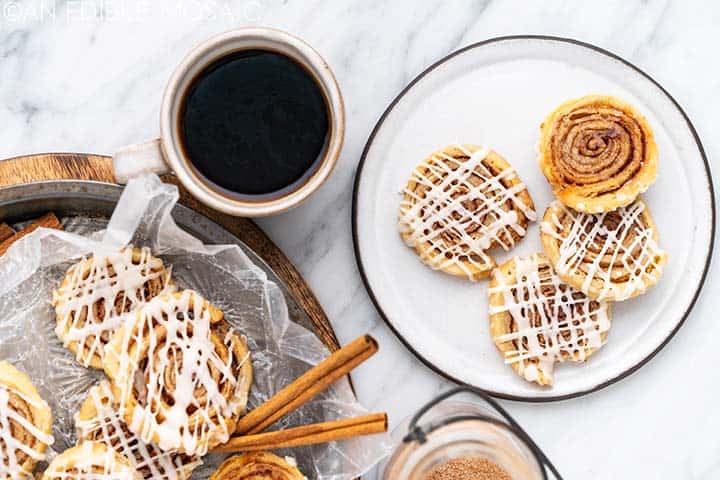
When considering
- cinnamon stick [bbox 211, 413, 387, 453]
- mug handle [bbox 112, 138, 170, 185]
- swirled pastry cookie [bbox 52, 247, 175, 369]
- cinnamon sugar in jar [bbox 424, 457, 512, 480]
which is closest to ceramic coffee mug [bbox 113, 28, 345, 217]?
mug handle [bbox 112, 138, 170, 185]

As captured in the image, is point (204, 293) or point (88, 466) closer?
point (88, 466)

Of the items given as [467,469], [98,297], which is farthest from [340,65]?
[467,469]

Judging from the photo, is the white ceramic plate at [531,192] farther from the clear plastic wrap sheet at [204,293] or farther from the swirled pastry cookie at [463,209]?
the clear plastic wrap sheet at [204,293]

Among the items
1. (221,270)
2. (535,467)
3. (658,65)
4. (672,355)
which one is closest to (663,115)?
(658,65)

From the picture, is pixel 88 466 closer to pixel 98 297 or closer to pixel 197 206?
pixel 98 297

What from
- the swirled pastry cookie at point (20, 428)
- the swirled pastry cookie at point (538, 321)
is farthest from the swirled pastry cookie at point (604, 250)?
the swirled pastry cookie at point (20, 428)
